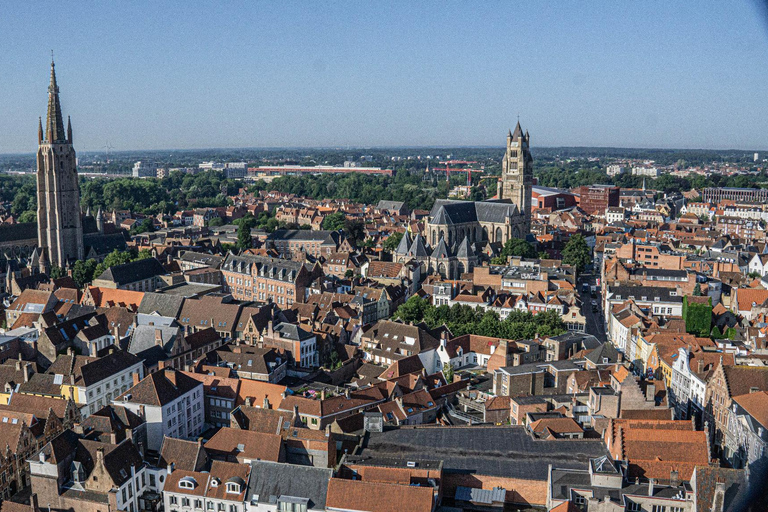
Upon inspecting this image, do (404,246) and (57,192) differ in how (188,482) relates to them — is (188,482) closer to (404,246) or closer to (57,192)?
(404,246)

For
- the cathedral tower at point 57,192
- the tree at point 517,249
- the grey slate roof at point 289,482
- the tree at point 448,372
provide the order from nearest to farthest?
the grey slate roof at point 289,482 → the tree at point 448,372 → the cathedral tower at point 57,192 → the tree at point 517,249

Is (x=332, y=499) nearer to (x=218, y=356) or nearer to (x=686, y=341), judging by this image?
(x=218, y=356)

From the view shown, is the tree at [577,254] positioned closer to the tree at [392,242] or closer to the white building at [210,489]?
the tree at [392,242]

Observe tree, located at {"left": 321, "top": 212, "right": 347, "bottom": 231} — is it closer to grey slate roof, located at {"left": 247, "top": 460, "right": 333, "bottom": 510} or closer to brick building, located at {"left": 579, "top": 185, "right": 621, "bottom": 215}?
brick building, located at {"left": 579, "top": 185, "right": 621, "bottom": 215}

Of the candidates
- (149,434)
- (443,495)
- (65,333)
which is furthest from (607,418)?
(65,333)

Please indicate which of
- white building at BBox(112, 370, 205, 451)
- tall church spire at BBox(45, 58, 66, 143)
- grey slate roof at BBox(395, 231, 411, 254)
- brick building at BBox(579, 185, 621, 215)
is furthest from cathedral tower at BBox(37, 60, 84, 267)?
brick building at BBox(579, 185, 621, 215)

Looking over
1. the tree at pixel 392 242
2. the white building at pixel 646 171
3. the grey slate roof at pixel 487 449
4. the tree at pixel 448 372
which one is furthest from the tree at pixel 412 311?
the white building at pixel 646 171

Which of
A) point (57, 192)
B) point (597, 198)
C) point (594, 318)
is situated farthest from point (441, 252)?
point (597, 198)
